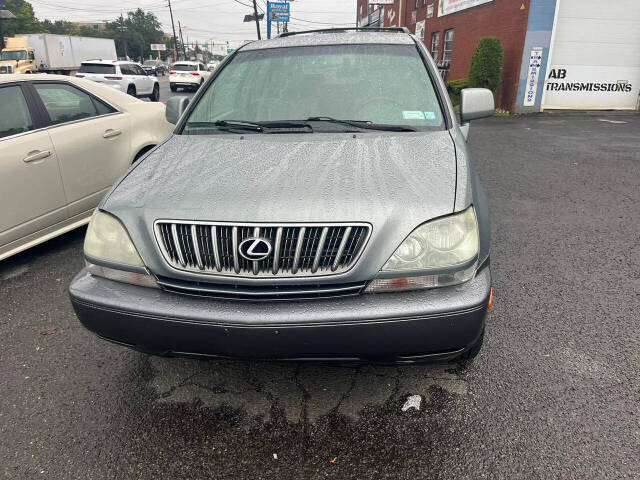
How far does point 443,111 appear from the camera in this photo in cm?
284

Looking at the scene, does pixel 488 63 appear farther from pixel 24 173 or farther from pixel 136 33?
pixel 136 33

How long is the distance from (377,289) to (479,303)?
16.2 inches

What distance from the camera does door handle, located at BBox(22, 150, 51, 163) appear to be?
144 inches

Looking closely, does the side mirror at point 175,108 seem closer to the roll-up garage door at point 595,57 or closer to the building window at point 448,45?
the roll-up garage door at point 595,57

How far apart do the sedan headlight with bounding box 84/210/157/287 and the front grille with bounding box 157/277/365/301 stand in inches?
9.3

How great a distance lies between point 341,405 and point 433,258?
3.04 feet

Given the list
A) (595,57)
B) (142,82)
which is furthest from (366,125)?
(142,82)

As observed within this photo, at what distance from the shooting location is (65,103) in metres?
4.23

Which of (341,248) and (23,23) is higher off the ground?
(23,23)

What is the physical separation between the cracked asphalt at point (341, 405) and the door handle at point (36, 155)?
96cm

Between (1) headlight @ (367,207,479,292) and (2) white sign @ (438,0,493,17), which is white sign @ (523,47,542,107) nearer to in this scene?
(2) white sign @ (438,0,493,17)

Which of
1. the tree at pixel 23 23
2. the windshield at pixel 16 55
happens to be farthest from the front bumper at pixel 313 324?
the tree at pixel 23 23

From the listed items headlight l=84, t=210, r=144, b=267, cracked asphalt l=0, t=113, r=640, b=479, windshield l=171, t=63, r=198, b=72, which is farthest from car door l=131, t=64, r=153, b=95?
headlight l=84, t=210, r=144, b=267

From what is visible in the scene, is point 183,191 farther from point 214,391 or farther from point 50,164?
point 50,164
